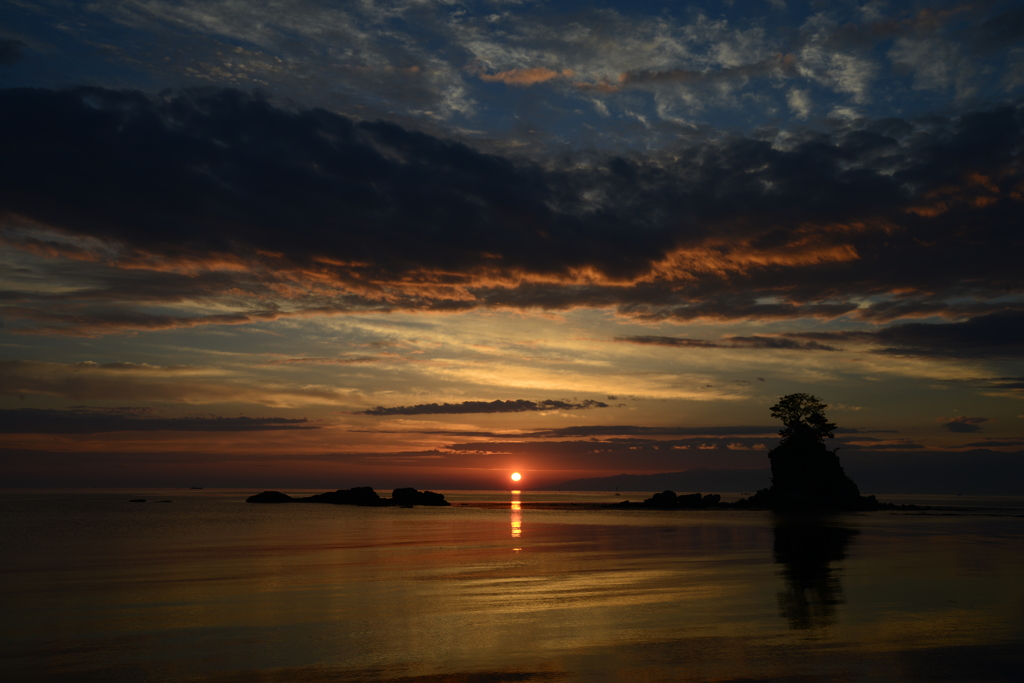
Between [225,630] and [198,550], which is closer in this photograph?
[225,630]

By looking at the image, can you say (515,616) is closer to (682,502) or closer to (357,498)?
(682,502)

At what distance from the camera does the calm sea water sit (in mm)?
14609

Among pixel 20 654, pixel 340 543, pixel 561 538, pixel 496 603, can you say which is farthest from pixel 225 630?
pixel 561 538

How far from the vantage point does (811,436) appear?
11950 centimetres

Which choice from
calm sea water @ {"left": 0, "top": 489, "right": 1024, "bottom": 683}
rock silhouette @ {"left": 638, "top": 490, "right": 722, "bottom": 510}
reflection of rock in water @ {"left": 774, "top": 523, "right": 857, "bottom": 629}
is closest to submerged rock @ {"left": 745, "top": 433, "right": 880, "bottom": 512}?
rock silhouette @ {"left": 638, "top": 490, "right": 722, "bottom": 510}

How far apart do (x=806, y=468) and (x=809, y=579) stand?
329 ft

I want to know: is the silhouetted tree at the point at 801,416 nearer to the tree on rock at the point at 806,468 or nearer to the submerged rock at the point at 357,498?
the tree on rock at the point at 806,468

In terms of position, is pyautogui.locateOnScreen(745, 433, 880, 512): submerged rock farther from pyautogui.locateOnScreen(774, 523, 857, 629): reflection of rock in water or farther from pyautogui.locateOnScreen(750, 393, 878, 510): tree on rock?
pyautogui.locateOnScreen(774, 523, 857, 629): reflection of rock in water

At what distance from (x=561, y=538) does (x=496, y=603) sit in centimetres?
3371

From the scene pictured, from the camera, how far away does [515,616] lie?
66.7ft

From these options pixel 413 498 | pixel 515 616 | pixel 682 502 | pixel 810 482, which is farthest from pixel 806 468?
pixel 515 616

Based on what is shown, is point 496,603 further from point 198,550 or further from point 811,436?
point 811,436

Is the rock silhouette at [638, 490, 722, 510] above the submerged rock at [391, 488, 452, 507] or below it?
below

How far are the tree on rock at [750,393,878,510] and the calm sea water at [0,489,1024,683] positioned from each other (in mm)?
82418
